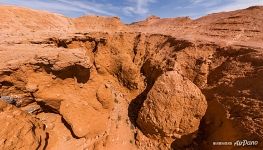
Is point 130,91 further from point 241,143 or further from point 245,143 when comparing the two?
point 245,143

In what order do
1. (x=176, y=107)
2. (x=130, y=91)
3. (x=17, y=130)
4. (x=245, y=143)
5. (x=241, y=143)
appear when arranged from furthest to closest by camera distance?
(x=130, y=91)
(x=176, y=107)
(x=241, y=143)
(x=245, y=143)
(x=17, y=130)

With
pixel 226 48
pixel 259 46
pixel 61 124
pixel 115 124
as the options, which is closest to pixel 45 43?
pixel 61 124

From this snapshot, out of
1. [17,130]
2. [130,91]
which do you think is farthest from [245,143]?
[17,130]

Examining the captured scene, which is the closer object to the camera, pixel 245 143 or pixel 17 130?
pixel 17 130

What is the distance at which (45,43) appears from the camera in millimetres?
10008

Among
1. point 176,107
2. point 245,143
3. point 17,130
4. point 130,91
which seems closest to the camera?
point 17,130

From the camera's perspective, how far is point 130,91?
13.0 m

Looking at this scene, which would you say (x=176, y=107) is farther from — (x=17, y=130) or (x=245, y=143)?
(x=17, y=130)

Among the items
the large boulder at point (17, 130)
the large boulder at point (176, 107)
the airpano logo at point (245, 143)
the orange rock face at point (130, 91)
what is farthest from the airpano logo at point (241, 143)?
the large boulder at point (17, 130)

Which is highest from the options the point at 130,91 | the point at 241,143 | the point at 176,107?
the point at 176,107

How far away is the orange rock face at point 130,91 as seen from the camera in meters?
7.99

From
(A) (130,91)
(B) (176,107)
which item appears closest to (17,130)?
(B) (176,107)

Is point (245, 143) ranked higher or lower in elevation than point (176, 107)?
lower

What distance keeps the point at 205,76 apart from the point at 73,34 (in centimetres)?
712
